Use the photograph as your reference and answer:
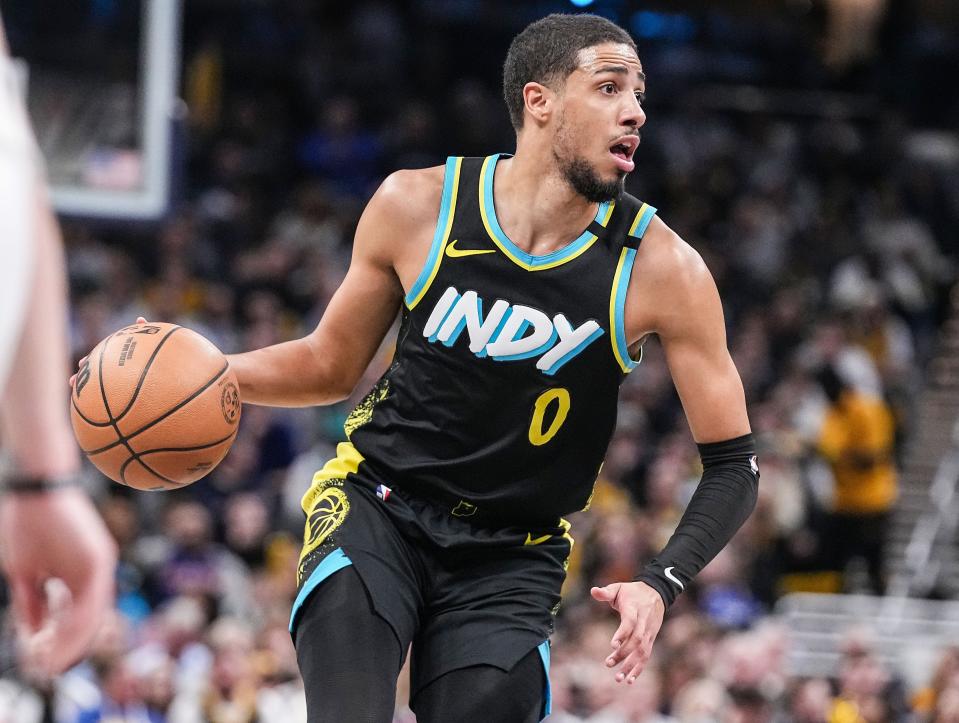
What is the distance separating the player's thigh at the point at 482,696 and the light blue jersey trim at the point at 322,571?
41cm

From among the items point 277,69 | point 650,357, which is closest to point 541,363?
point 650,357

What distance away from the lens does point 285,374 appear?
480cm

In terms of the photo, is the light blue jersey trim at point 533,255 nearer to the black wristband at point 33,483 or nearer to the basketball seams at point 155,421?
the basketball seams at point 155,421

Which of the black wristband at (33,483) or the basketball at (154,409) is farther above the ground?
the black wristband at (33,483)

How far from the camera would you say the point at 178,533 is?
33.0ft

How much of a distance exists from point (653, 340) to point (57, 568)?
1281cm

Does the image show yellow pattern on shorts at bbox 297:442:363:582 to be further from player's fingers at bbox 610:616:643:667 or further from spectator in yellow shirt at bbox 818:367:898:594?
spectator in yellow shirt at bbox 818:367:898:594

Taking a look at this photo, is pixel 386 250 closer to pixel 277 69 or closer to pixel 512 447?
pixel 512 447

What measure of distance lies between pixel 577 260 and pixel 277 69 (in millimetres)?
11327

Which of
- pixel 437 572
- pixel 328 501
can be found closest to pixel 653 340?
pixel 328 501

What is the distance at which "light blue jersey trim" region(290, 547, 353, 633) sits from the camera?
4.32 metres

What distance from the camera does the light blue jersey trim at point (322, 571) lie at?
432 centimetres

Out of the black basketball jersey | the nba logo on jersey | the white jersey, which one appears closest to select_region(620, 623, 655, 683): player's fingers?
the black basketball jersey

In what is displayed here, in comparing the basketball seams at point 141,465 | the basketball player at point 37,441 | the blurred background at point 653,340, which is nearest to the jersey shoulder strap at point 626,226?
the basketball seams at point 141,465
